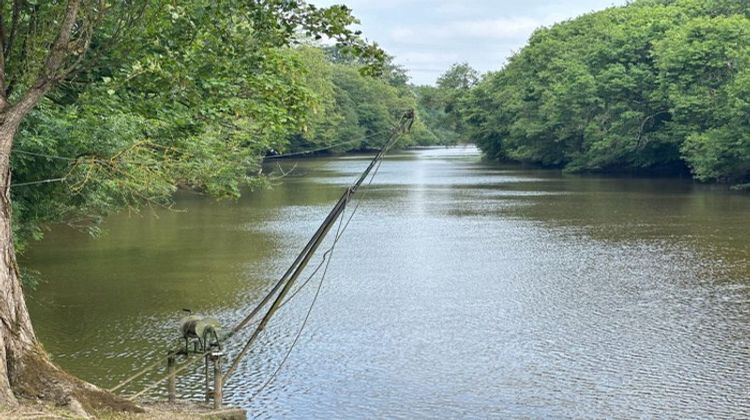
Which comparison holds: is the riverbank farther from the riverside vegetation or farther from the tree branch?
the tree branch

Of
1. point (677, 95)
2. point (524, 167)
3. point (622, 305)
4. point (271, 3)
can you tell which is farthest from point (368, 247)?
point (524, 167)

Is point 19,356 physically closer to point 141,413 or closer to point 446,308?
point 141,413

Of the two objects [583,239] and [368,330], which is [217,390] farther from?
[583,239]

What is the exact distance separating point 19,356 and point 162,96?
422 cm

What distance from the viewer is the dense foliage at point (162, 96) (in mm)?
8570

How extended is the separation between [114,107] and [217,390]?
4222mm

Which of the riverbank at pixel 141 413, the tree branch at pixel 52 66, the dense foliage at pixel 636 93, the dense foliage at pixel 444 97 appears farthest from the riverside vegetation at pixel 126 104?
the dense foliage at pixel 444 97

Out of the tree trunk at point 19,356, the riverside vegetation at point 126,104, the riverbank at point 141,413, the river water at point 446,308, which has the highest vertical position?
the riverside vegetation at point 126,104

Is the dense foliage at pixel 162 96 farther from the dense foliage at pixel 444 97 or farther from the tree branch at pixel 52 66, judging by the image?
the dense foliage at pixel 444 97

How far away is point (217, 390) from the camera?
7.82 meters

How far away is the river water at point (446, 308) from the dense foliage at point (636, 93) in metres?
9.97

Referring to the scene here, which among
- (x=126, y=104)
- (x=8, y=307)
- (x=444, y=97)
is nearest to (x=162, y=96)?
(x=126, y=104)

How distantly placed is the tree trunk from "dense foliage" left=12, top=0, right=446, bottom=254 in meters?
1.49

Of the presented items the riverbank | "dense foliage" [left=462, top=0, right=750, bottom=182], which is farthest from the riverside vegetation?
"dense foliage" [left=462, top=0, right=750, bottom=182]
